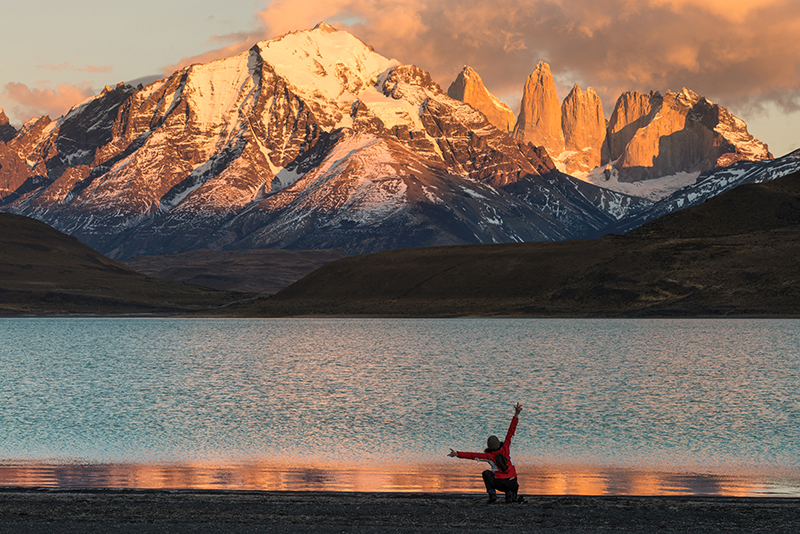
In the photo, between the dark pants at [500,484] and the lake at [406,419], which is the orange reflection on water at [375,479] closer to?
the lake at [406,419]

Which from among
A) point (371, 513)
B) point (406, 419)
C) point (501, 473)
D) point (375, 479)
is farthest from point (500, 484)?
point (406, 419)

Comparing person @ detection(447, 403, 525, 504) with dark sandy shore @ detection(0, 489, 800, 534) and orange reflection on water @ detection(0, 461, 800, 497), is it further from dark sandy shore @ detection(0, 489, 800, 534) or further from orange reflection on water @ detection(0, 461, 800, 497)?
orange reflection on water @ detection(0, 461, 800, 497)

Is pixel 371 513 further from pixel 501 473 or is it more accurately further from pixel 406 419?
pixel 406 419

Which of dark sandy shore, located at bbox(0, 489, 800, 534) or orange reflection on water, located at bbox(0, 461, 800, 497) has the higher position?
dark sandy shore, located at bbox(0, 489, 800, 534)

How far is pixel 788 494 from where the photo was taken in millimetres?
29453

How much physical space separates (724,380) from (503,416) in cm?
2540

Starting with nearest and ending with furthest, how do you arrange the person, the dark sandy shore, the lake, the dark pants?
the dark sandy shore → the person → the dark pants → the lake

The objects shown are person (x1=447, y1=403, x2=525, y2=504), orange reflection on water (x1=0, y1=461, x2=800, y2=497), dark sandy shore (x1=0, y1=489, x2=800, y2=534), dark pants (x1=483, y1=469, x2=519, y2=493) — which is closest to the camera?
dark sandy shore (x1=0, y1=489, x2=800, y2=534)

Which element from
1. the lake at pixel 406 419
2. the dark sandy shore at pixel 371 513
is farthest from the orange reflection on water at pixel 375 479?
the dark sandy shore at pixel 371 513

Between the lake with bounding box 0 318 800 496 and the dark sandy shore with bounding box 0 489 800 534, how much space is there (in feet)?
11.6

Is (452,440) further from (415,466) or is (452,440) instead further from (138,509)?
(138,509)

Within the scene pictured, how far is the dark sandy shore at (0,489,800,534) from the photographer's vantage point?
2364 centimetres

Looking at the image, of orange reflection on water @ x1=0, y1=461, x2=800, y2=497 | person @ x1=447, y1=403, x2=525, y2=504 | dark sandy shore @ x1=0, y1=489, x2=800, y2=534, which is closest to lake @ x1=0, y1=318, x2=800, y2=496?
orange reflection on water @ x1=0, y1=461, x2=800, y2=497

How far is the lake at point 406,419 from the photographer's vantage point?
3412 cm
